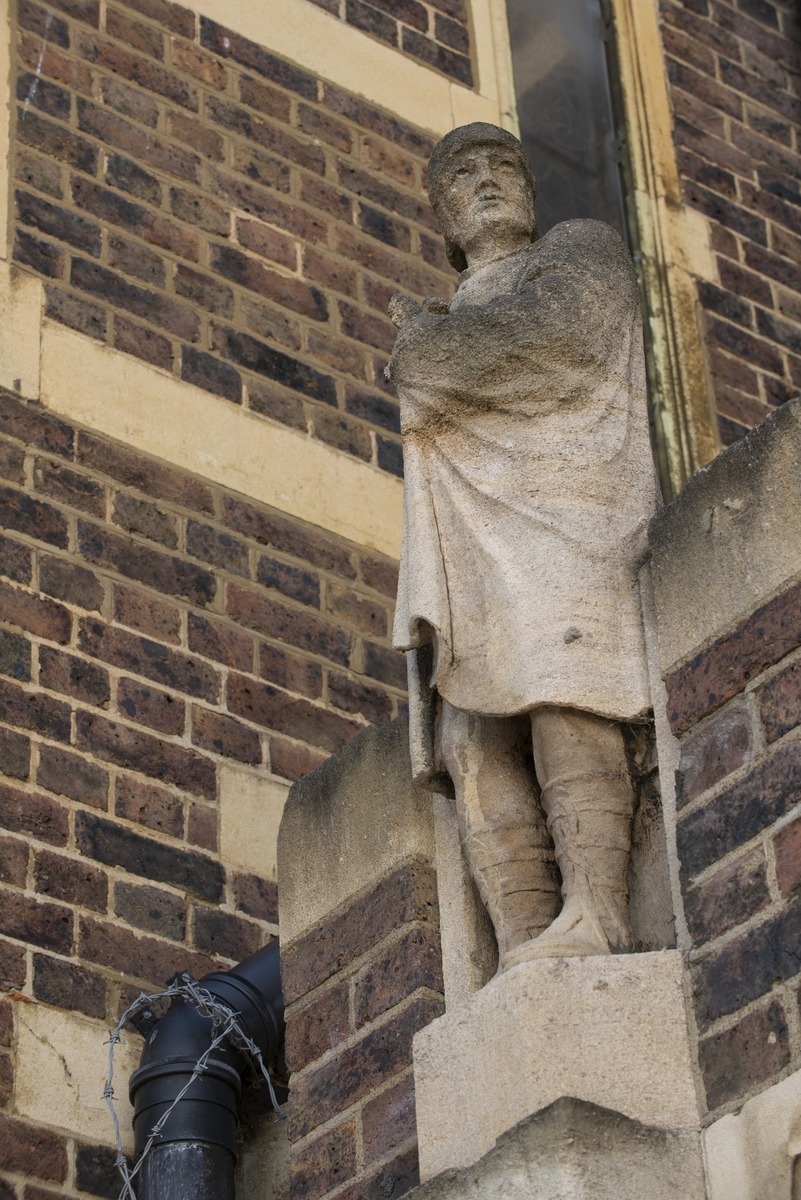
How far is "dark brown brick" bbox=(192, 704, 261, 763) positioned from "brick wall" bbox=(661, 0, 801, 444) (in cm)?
273

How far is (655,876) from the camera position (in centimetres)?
437

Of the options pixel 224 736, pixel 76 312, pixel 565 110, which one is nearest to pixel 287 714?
pixel 224 736

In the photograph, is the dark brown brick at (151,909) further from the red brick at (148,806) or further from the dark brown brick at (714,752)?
the dark brown brick at (714,752)

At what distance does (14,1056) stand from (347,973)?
1.29 meters

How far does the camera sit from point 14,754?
6.23 m

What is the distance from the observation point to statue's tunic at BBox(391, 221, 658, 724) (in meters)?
4.40

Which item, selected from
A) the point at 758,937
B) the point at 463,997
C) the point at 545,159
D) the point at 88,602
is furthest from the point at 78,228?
the point at 758,937

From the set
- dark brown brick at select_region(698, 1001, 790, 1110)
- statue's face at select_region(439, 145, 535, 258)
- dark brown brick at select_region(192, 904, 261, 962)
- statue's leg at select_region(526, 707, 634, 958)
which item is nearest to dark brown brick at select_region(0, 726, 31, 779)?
dark brown brick at select_region(192, 904, 261, 962)

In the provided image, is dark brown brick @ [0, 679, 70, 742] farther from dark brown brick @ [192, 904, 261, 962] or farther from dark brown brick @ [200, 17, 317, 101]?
dark brown brick @ [200, 17, 317, 101]

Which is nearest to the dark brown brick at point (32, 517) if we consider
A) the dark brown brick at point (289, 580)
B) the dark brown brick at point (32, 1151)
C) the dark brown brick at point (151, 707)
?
the dark brown brick at point (151, 707)

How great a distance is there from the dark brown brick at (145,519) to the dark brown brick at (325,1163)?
2.52 meters

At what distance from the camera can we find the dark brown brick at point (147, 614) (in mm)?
6730

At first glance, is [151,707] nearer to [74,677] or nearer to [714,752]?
[74,677]

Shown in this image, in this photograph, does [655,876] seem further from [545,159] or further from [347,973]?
[545,159]
